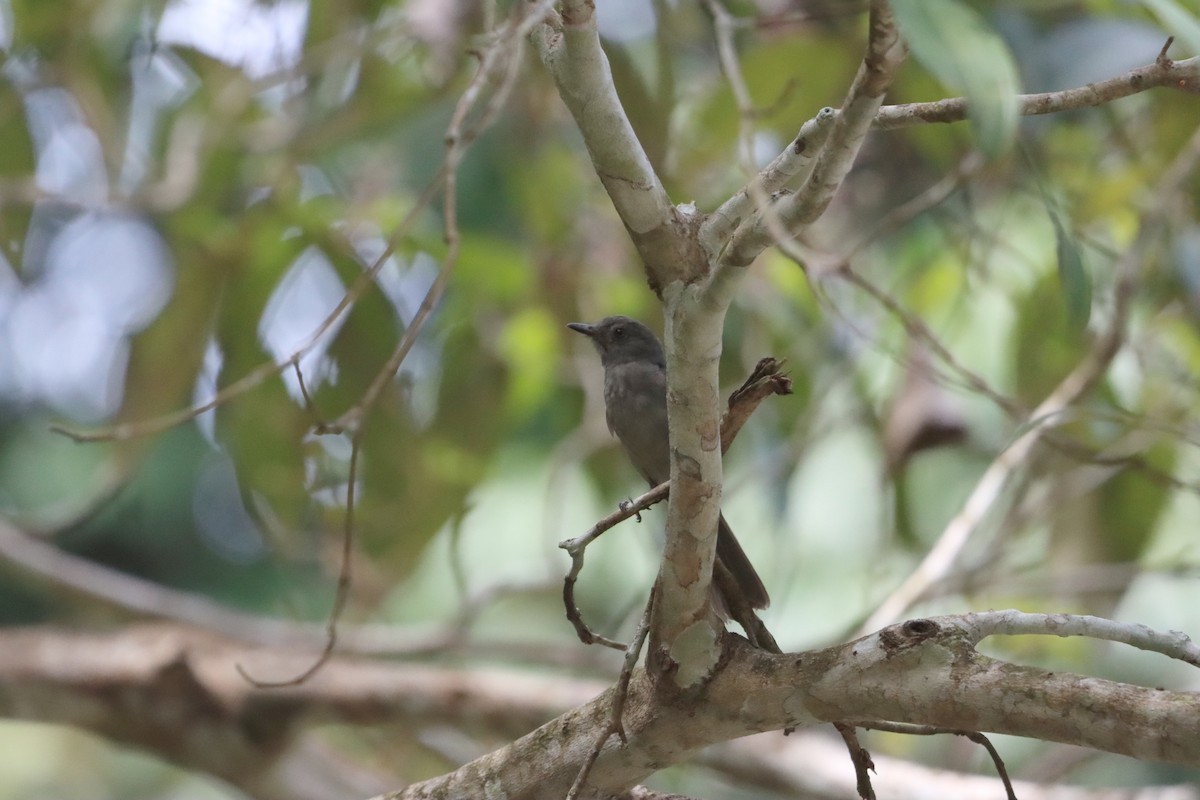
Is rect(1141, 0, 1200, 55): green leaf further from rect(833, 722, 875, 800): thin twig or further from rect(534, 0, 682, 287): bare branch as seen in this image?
rect(833, 722, 875, 800): thin twig

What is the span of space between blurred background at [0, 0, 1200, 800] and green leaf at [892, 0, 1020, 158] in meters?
1.46

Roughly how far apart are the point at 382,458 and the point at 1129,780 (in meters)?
5.68

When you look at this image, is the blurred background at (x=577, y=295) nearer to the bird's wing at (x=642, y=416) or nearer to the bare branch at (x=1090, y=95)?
the bird's wing at (x=642, y=416)

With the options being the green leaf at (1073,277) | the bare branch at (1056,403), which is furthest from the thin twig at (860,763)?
the bare branch at (1056,403)

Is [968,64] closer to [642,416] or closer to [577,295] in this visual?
[642,416]

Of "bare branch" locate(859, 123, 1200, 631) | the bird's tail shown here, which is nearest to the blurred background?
"bare branch" locate(859, 123, 1200, 631)

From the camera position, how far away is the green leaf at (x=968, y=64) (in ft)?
6.43

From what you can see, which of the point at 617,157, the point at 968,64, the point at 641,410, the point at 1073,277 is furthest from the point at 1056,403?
the point at 617,157

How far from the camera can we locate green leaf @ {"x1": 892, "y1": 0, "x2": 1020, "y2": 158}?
1.96 metres

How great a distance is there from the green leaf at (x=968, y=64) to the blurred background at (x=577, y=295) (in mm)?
1459

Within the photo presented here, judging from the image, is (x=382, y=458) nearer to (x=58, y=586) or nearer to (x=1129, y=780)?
(x=58, y=586)

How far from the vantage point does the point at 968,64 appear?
6.83ft

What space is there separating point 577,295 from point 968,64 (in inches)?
148

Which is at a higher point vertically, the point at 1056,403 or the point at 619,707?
the point at 1056,403
